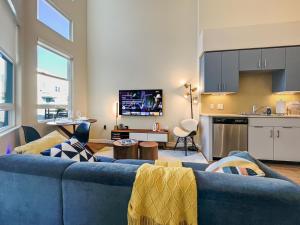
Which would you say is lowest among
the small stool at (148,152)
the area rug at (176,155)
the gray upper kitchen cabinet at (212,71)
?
the area rug at (176,155)

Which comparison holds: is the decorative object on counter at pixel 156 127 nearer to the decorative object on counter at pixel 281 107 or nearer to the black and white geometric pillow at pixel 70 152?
the decorative object on counter at pixel 281 107

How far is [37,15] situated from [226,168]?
430cm

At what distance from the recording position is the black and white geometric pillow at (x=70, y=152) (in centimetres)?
158

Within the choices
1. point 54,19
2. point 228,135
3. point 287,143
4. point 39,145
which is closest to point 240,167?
point 39,145

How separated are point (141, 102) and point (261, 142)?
2.98 m

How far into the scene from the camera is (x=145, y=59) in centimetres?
495

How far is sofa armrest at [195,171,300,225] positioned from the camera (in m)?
0.83

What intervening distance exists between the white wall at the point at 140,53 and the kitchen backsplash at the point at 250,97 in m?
0.83

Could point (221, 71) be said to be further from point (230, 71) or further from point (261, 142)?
point (261, 142)

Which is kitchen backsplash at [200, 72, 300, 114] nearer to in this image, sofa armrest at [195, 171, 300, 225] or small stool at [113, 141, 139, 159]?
small stool at [113, 141, 139, 159]

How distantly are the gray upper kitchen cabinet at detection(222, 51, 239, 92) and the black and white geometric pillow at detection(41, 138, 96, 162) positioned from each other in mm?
3174

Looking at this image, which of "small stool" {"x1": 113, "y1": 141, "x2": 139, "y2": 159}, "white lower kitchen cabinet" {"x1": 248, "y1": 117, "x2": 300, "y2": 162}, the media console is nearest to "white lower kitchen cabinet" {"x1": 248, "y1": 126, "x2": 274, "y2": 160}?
"white lower kitchen cabinet" {"x1": 248, "y1": 117, "x2": 300, "y2": 162}

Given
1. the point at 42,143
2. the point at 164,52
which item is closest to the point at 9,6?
the point at 42,143

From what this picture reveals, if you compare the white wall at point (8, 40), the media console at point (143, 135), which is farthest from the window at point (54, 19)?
Answer: the media console at point (143, 135)
